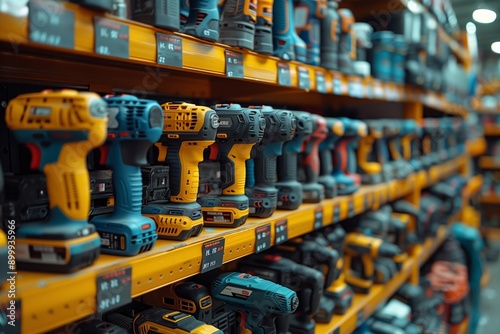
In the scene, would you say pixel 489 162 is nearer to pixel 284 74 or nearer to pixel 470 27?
pixel 470 27

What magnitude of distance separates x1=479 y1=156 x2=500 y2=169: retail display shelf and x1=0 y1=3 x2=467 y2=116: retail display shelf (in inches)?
222

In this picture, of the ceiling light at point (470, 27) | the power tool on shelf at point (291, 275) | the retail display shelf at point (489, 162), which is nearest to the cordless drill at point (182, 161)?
the power tool on shelf at point (291, 275)

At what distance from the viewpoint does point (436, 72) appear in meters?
3.59

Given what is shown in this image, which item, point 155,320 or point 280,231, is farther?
point 280,231

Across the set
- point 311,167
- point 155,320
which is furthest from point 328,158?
point 155,320

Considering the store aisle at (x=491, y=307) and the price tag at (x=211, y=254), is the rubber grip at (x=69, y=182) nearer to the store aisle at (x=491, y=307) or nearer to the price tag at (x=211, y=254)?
the price tag at (x=211, y=254)

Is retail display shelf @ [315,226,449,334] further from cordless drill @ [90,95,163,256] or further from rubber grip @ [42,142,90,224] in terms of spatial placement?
rubber grip @ [42,142,90,224]

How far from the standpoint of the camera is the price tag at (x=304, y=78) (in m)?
1.82

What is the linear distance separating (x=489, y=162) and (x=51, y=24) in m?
7.54

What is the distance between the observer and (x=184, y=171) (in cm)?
129

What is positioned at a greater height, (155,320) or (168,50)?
(168,50)

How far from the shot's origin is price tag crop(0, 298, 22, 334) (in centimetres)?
79

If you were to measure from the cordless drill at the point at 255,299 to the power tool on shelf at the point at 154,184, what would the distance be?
0.34 m

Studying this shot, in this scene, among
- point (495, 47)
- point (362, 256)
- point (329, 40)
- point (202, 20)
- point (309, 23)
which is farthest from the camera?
point (495, 47)
